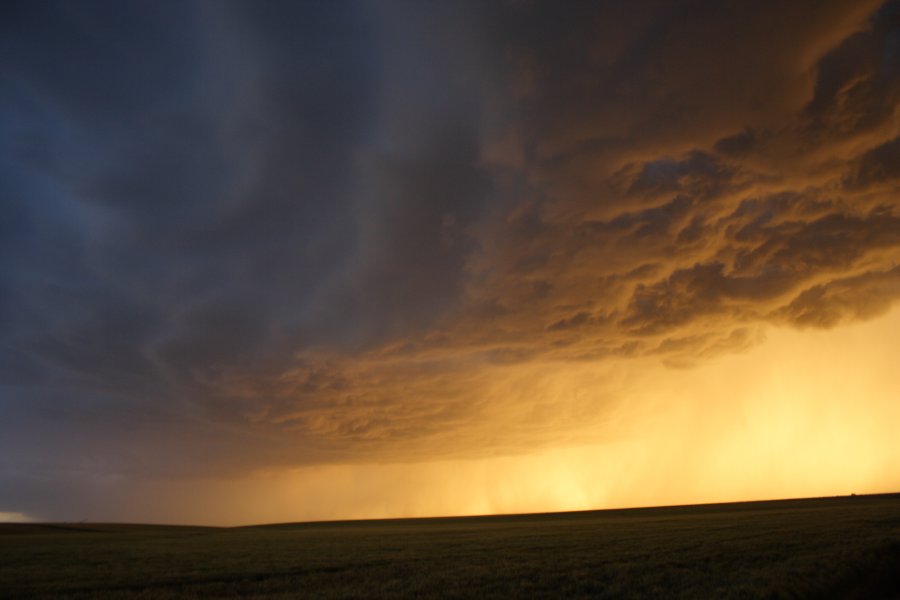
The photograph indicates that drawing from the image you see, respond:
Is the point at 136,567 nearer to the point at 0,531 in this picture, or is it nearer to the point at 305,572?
the point at 305,572

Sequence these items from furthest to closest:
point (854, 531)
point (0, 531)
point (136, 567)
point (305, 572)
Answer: point (0, 531) → point (854, 531) → point (136, 567) → point (305, 572)

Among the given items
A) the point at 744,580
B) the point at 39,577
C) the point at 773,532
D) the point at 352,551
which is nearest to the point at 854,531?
the point at 773,532

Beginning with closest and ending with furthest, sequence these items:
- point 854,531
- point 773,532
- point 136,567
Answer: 1. point 136,567
2. point 854,531
3. point 773,532

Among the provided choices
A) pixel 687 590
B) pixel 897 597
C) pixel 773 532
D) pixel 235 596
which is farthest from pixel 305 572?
pixel 773 532

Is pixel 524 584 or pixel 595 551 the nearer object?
pixel 524 584

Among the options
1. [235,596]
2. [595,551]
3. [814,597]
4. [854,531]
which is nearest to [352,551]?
[595,551]

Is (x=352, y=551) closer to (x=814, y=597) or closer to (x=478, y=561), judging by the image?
(x=478, y=561)

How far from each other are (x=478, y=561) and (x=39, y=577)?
71.0 ft

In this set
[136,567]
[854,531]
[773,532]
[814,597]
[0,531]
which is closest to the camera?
[814,597]

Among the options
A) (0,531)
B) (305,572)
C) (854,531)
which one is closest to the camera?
(305,572)

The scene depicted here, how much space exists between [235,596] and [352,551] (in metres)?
19.1

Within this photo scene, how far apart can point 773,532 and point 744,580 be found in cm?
2157

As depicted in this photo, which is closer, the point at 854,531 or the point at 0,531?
the point at 854,531

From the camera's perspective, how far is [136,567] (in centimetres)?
3159
